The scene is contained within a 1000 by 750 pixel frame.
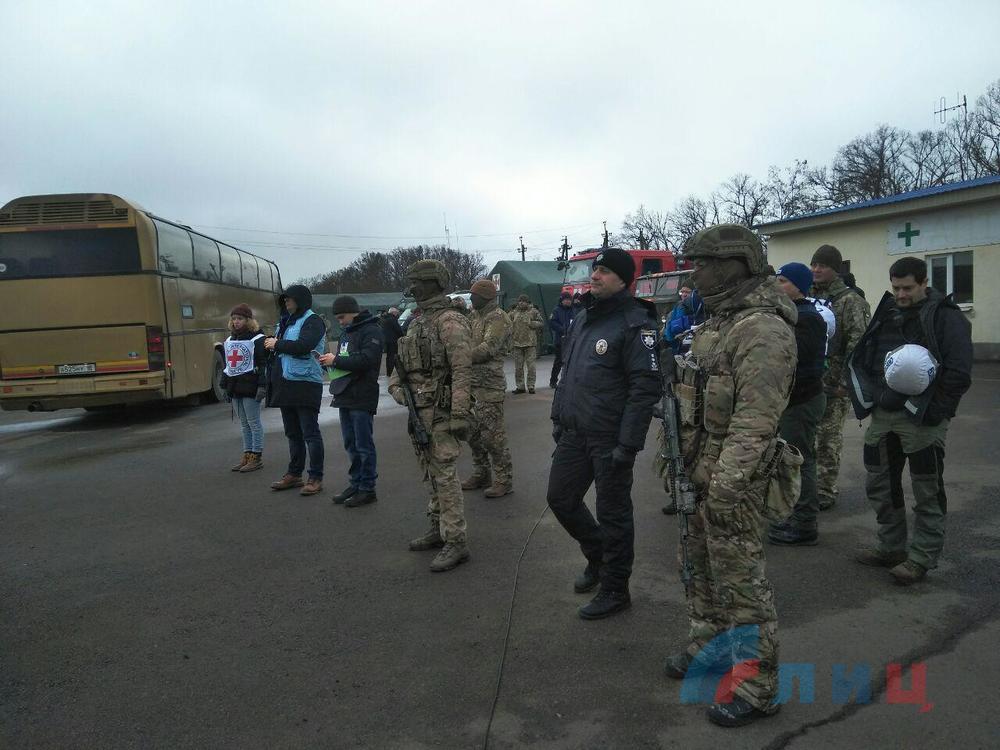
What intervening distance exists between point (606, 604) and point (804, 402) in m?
1.87

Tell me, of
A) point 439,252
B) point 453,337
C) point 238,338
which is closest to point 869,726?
point 453,337

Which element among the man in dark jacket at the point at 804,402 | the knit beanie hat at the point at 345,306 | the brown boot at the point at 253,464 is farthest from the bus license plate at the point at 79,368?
the man in dark jacket at the point at 804,402

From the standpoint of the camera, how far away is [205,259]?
14.3 metres

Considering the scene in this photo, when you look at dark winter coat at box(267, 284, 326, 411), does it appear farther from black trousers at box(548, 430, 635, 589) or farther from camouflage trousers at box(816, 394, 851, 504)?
camouflage trousers at box(816, 394, 851, 504)

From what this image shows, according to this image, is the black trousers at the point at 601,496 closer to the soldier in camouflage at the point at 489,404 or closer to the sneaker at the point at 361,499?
the soldier in camouflage at the point at 489,404

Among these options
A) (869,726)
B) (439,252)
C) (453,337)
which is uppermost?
(439,252)

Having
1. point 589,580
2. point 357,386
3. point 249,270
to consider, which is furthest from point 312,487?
point 249,270

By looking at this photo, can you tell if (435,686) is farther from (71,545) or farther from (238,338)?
(238,338)

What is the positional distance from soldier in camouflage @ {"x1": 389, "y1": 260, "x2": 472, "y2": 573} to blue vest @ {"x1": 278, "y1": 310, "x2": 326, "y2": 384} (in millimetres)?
2003

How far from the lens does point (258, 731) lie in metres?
2.84

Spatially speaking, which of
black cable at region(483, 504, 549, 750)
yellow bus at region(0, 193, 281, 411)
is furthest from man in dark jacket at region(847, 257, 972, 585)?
yellow bus at region(0, 193, 281, 411)

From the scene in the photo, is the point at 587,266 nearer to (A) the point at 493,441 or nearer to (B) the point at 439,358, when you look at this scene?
(A) the point at 493,441

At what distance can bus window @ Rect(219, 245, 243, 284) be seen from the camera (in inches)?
617

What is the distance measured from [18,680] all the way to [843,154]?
5722 centimetres
